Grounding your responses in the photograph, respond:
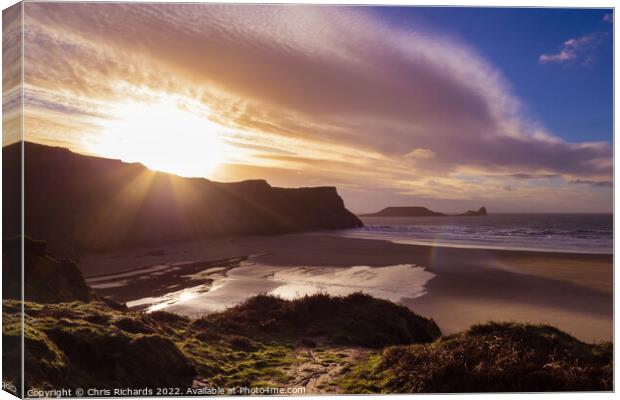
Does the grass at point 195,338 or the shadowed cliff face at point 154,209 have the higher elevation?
the shadowed cliff face at point 154,209

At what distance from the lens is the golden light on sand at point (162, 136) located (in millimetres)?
7910

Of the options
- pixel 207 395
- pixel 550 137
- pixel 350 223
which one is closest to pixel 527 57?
pixel 550 137

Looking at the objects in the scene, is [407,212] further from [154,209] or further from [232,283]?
[154,209]

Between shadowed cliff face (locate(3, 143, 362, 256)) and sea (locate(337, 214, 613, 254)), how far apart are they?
152cm

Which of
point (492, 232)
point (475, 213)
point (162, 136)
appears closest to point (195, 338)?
point (162, 136)

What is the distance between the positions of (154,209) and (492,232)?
1395 cm

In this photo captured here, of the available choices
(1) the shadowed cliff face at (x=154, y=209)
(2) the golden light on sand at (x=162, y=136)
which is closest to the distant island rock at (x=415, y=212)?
(1) the shadowed cliff face at (x=154, y=209)

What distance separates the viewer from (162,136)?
26.3 ft

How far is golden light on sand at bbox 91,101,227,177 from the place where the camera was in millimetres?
7910

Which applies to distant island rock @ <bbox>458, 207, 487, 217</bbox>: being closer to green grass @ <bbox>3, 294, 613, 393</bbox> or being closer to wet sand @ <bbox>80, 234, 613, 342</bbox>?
wet sand @ <bbox>80, 234, 613, 342</bbox>

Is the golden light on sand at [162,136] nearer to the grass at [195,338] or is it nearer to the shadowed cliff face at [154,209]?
the shadowed cliff face at [154,209]

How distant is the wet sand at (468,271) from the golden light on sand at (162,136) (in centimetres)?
454

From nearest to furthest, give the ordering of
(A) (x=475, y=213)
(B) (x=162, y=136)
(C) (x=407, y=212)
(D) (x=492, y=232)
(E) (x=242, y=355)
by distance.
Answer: (E) (x=242, y=355) → (B) (x=162, y=136) → (A) (x=475, y=213) → (C) (x=407, y=212) → (D) (x=492, y=232)

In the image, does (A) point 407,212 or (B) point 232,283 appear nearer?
(A) point 407,212
